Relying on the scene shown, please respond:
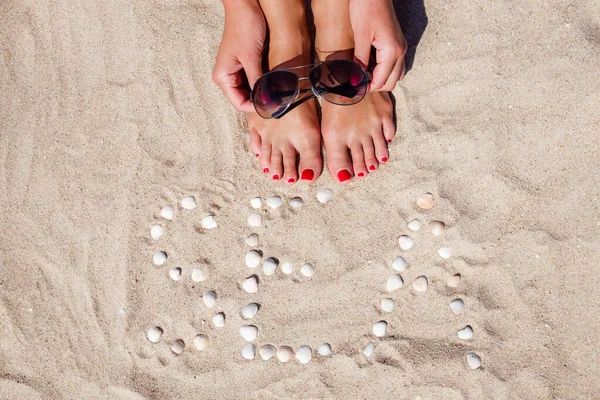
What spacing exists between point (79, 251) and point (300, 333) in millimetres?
1080

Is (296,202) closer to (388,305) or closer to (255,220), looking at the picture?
(255,220)

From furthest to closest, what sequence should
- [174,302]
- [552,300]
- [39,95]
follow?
[39,95] < [174,302] < [552,300]

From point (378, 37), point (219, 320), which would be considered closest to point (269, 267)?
point (219, 320)

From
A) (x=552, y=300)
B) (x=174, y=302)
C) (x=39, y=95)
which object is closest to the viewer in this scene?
(x=552, y=300)

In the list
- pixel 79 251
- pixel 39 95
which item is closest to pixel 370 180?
pixel 79 251

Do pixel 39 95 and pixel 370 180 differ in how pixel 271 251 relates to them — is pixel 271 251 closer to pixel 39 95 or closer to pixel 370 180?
pixel 370 180

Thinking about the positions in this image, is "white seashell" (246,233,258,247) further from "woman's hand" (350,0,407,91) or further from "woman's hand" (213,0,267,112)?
"woman's hand" (350,0,407,91)

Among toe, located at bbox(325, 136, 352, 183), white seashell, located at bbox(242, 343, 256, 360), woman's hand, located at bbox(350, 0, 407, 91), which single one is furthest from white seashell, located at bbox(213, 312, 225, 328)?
woman's hand, located at bbox(350, 0, 407, 91)

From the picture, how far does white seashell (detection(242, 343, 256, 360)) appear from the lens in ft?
7.19

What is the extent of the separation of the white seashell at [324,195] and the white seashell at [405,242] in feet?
1.20

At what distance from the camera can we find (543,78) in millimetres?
2309

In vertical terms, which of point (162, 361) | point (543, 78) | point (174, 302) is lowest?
point (162, 361)

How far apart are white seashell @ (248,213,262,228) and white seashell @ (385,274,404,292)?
629 mm

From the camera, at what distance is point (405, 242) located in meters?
2.22
